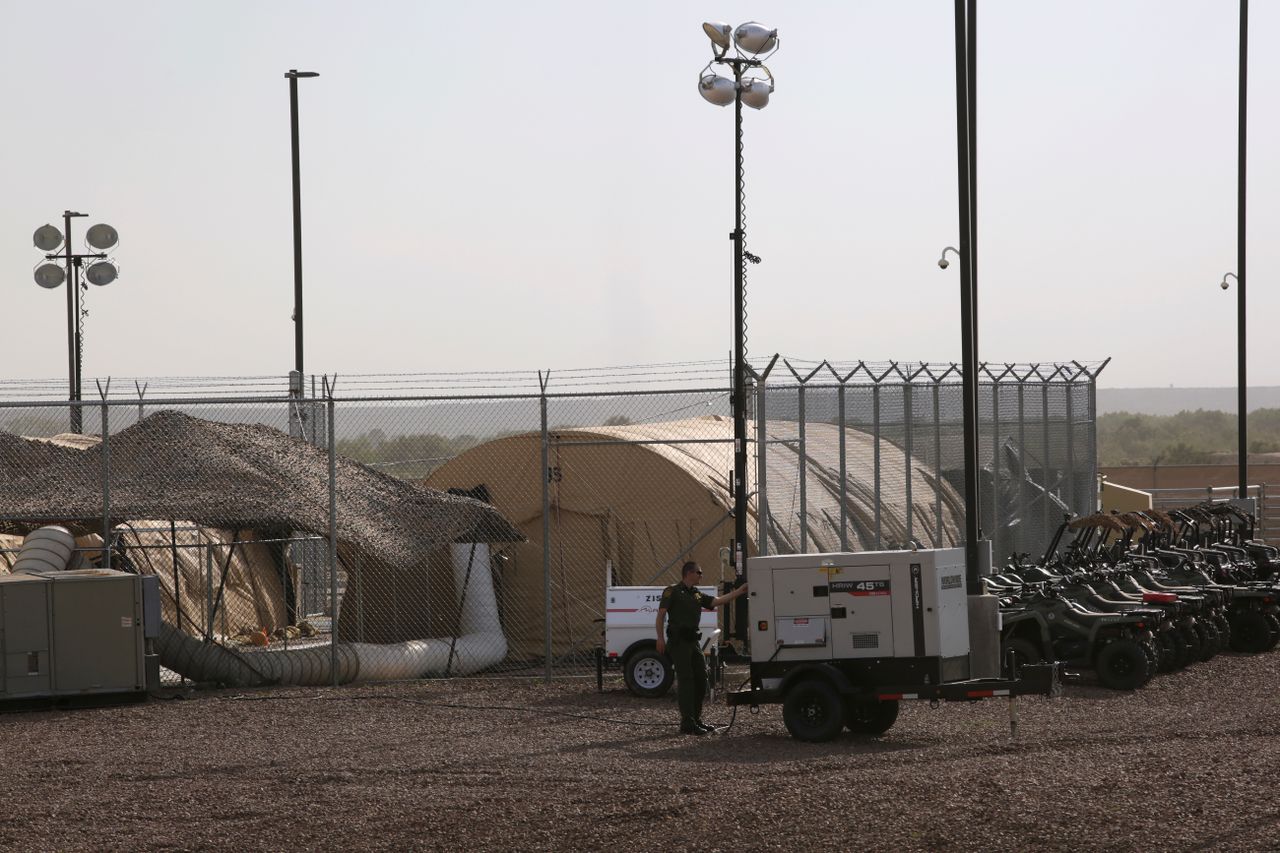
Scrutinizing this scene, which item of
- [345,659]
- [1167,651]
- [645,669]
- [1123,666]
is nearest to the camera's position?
[1123,666]

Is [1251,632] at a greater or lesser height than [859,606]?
lesser

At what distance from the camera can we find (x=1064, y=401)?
26031mm

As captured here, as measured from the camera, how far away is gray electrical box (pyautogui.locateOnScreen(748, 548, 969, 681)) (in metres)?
12.9

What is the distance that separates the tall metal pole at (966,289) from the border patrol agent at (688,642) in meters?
2.43

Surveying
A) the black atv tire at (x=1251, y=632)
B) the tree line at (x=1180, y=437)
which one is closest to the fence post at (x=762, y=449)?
the black atv tire at (x=1251, y=632)

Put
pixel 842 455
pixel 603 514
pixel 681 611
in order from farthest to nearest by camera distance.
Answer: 1. pixel 603 514
2. pixel 842 455
3. pixel 681 611

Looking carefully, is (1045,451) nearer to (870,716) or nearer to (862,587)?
(870,716)

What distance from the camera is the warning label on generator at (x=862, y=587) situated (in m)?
13.0

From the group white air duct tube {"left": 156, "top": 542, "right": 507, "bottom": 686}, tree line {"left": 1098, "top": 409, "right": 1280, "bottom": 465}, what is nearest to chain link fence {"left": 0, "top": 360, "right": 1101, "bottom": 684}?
white air duct tube {"left": 156, "top": 542, "right": 507, "bottom": 686}

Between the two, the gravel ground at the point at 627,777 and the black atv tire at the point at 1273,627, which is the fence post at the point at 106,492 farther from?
the black atv tire at the point at 1273,627

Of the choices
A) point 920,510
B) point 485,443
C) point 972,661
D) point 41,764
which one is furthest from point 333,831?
point 920,510

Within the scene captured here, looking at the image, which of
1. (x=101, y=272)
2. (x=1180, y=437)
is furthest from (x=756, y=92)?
(x=1180, y=437)

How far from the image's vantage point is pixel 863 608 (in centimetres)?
1302

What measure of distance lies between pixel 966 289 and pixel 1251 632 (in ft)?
22.5
